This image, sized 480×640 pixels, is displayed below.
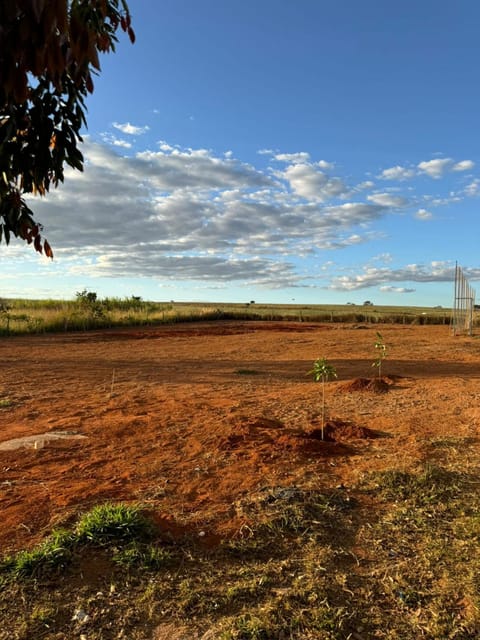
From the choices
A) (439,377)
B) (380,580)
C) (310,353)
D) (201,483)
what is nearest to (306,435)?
(201,483)

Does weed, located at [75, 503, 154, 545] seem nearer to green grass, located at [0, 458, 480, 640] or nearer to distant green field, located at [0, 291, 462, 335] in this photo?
green grass, located at [0, 458, 480, 640]

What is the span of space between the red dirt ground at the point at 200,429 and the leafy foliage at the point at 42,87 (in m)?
2.08

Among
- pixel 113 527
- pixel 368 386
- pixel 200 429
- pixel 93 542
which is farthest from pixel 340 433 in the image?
pixel 93 542

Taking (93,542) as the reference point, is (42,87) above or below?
above

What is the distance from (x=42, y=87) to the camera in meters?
1.81

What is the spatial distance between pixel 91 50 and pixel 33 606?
7.63ft

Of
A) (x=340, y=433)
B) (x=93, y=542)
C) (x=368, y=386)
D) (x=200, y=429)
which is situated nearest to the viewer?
(x=93, y=542)

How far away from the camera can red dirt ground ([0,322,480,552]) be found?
3.52 metres

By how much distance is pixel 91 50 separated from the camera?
1.36 m

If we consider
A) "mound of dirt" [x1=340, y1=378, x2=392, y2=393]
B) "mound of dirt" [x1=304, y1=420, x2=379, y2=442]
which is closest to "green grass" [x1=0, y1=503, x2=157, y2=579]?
"mound of dirt" [x1=304, y1=420, x2=379, y2=442]

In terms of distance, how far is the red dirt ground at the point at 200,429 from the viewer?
352 cm

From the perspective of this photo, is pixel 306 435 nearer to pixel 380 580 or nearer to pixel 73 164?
pixel 380 580

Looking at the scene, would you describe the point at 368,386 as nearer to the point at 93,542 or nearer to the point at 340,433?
the point at 340,433

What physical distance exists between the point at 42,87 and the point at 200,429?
13.9 ft
